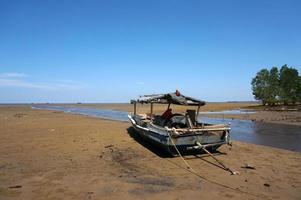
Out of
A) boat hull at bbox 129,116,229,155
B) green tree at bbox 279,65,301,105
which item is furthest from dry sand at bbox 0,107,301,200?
green tree at bbox 279,65,301,105

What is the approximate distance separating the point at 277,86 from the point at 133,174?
56402mm

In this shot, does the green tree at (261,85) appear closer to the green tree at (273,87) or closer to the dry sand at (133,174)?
the green tree at (273,87)

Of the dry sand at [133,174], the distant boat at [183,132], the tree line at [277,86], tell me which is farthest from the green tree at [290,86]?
the distant boat at [183,132]

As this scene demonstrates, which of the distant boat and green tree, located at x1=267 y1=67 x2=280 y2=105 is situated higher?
green tree, located at x1=267 y1=67 x2=280 y2=105

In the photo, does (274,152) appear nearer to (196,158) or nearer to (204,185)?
(196,158)

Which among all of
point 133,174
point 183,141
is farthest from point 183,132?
point 133,174

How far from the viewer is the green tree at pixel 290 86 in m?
57.8

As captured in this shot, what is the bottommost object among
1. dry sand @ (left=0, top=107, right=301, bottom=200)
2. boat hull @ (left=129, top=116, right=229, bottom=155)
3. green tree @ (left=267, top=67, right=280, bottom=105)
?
dry sand @ (left=0, top=107, right=301, bottom=200)

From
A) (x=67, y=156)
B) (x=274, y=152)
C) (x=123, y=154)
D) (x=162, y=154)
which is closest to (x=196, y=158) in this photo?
(x=162, y=154)

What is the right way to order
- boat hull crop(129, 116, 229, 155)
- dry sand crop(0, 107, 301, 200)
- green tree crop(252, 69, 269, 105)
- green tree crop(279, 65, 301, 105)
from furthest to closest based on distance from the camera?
green tree crop(252, 69, 269, 105)
green tree crop(279, 65, 301, 105)
boat hull crop(129, 116, 229, 155)
dry sand crop(0, 107, 301, 200)

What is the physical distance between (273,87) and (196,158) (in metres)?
52.9

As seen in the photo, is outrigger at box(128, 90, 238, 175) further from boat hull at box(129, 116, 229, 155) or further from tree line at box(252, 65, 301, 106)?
tree line at box(252, 65, 301, 106)

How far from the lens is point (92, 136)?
60.3 feet

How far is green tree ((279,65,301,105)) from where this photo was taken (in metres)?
57.8
